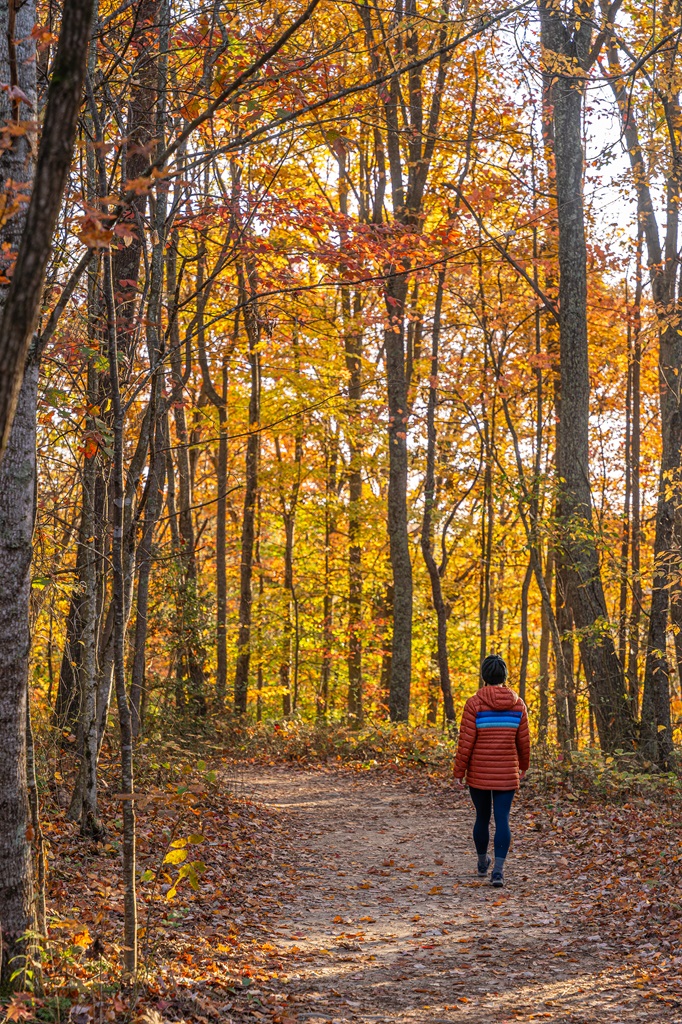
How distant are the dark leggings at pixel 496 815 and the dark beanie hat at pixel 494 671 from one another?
0.92 metres

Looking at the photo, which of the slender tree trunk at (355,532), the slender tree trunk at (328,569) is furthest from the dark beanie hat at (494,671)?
the slender tree trunk at (328,569)

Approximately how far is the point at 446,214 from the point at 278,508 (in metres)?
7.82

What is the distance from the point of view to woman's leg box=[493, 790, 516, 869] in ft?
23.6

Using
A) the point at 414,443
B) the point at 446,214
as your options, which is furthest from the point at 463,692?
the point at 446,214

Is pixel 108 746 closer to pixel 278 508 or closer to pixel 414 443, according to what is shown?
pixel 278 508

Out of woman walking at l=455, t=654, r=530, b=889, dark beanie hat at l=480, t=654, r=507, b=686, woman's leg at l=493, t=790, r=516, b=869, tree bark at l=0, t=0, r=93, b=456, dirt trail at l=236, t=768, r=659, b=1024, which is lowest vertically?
dirt trail at l=236, t=768, r=659, b=1024

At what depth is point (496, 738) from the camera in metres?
7.30

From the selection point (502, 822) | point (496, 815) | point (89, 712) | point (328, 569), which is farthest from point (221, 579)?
point (502, 822)

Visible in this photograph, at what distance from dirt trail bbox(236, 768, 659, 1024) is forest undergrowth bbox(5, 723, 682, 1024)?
9 centimetres

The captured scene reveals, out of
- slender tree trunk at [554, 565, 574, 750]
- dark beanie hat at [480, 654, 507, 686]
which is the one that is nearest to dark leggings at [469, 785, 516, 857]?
dark beanie hat at [480, 654, 507, 686]

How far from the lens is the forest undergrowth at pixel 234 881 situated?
430 cm

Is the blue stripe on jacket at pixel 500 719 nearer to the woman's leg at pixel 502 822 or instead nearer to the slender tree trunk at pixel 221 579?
the woman's leg at pixel 502 822

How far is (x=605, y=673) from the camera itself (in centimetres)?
1138

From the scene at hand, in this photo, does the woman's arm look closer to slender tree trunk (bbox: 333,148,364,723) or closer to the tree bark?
the tree bark
